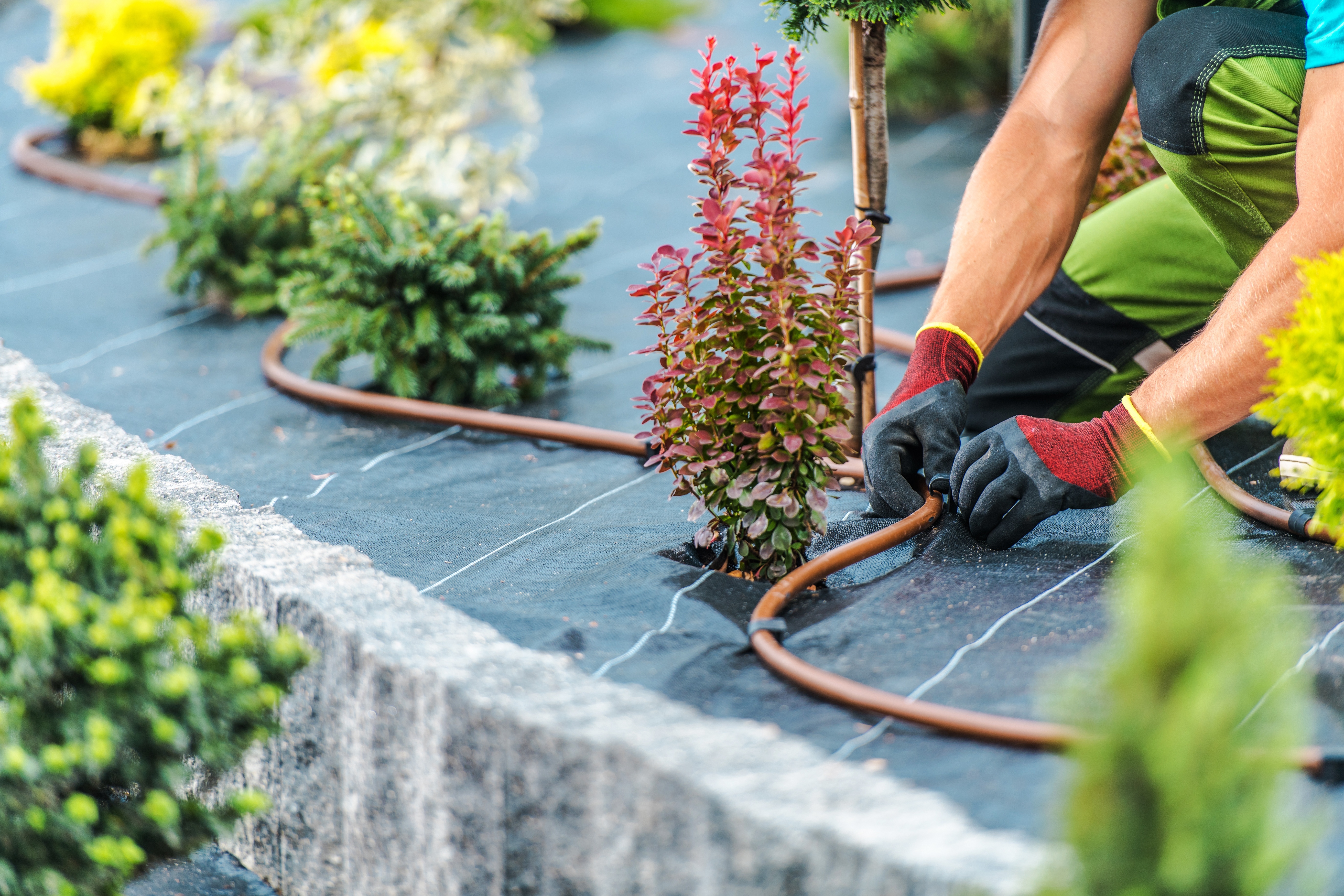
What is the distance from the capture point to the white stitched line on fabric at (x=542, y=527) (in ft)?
6.26

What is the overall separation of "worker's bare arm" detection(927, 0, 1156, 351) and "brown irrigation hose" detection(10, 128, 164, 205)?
323cm

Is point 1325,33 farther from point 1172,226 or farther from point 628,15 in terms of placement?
point 628,15

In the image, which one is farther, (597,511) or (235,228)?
(235,228)

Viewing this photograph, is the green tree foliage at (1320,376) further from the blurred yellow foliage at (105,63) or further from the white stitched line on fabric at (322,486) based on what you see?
the blurred yellow foliage at (105,63)

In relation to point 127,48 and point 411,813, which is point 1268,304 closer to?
point 411,813

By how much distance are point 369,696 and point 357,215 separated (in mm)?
1722

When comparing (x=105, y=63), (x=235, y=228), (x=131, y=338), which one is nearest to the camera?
(x=131, y=338)

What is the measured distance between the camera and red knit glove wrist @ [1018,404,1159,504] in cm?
191

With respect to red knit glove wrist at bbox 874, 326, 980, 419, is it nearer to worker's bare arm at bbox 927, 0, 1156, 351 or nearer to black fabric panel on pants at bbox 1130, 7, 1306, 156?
worker's bare arm at bbox 927, 0, 1156, 351

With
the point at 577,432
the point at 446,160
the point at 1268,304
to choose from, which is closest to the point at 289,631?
the point at 577,432

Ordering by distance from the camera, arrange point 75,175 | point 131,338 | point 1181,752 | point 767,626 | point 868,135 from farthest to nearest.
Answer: point 75,175
point 131,338
point 868,135
point 767,626
point 1181,752

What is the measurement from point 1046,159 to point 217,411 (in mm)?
2138

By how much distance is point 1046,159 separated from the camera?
7.76 feet

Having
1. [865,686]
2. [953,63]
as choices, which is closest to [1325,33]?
[865,686]
